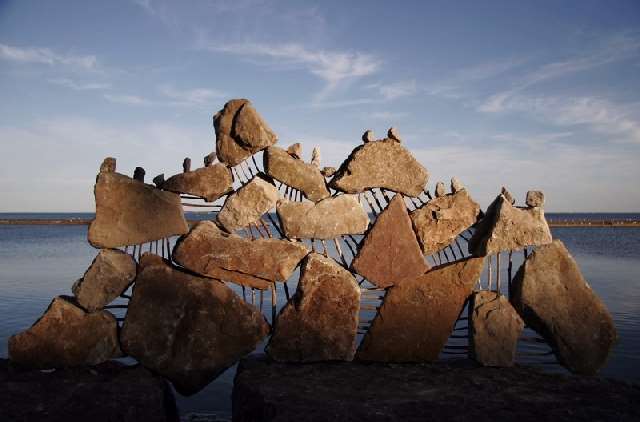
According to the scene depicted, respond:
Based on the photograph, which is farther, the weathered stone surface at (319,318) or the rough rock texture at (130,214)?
the rough rock texture at (130,214)

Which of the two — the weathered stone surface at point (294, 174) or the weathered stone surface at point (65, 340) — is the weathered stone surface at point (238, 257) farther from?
the weathered stone surface at point (65, 340)

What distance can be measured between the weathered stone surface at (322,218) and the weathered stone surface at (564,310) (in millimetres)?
1415

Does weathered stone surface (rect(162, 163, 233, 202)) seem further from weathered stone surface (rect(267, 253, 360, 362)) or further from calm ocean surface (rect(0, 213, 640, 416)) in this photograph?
calm ocean surface (rect(0, 213, 640, 416))

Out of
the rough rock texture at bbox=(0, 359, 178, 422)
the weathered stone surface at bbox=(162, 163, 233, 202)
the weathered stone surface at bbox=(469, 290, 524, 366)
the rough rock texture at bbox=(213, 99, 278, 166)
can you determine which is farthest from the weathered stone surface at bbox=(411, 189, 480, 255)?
the rough rock texture at bbox=(0, 359, 178, 422)

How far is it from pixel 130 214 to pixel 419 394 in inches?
103

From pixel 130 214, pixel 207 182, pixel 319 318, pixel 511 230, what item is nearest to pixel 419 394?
pixel 319 318

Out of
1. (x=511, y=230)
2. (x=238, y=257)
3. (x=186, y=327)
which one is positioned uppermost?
(x=511, y=230)

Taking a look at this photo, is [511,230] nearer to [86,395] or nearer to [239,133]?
[239,133]

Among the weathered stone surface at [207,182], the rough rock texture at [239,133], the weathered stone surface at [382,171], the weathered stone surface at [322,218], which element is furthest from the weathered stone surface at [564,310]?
the weathered stone surface at [207,182]

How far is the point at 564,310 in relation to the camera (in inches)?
136

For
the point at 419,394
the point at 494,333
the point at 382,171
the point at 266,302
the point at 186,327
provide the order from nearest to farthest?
the point at 419,394
the point at 186,327
the point at 494,333
the point at 382,171
the point at 266,302

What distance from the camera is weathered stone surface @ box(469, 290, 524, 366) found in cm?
342

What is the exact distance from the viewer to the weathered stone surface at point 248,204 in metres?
3.54

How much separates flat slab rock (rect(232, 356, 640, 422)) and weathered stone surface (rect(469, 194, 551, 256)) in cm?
95
